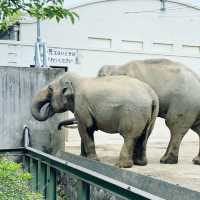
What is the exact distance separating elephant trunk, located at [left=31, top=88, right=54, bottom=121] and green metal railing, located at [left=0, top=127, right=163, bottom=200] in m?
0.61

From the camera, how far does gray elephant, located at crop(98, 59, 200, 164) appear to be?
794 centimetres

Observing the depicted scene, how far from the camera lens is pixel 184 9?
2789 centimetres

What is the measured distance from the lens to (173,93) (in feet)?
26.1

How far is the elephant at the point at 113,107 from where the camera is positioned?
24.1 feet

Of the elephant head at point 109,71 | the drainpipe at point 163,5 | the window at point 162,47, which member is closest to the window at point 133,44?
the window at point 162,47

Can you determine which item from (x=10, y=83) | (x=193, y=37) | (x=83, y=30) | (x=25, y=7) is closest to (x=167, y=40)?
(x=193, y=37)

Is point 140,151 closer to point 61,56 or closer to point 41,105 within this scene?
point 41,105

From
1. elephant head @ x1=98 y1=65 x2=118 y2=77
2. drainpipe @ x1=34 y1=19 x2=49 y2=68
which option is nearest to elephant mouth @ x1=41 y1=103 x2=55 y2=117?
elephant head @ x1=98 y1=65 x2=118 y2=77

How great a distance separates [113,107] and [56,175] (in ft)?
6.03

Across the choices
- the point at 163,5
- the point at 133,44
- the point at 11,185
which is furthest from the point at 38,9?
the point at 163,5

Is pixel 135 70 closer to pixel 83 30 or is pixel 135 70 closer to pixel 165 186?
pixel 165 186

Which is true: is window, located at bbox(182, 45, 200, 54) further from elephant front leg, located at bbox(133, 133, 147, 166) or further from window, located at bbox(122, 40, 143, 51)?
elephant front leg, located at bbox(133, 133, 147, 166)

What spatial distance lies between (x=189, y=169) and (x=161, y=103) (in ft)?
3.61

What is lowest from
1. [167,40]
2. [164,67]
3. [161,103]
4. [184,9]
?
[161,103]
